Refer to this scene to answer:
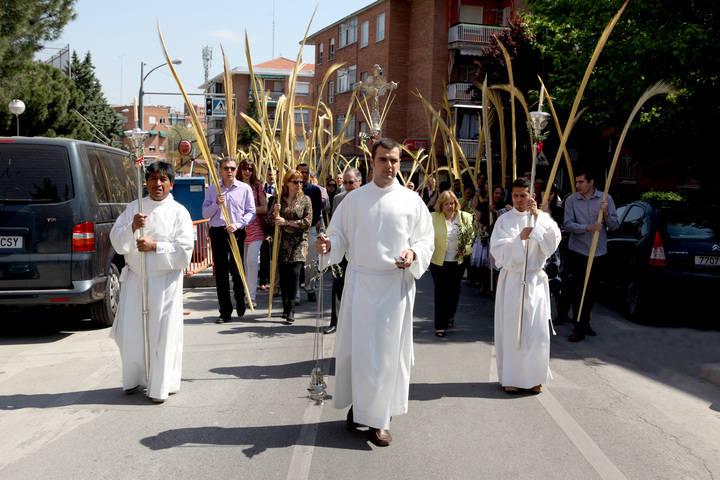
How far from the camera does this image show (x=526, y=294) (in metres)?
6.32

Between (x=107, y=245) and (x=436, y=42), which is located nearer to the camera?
(x=107, y=245)

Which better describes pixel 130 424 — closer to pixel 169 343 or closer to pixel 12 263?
pixel 169 343

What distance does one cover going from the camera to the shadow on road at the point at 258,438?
4.84 m

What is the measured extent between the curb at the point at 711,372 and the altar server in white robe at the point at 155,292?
4855 millimetres

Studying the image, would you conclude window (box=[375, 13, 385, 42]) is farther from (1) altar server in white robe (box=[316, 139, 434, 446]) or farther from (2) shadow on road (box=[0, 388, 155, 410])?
(1) altar server in white robe (box=[316, 139, 434, 446])

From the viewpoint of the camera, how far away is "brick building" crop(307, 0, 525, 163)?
3906 centimetres

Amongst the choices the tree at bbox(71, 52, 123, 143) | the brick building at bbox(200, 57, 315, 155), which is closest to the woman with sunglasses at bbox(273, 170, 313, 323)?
the tree at bbox(71, 52, 123, 143)

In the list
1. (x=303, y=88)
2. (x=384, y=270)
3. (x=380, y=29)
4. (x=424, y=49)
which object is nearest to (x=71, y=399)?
(x=384, y=270)

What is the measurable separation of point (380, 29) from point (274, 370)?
3861cm

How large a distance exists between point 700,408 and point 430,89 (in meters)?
34.8

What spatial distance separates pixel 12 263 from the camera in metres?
7.84

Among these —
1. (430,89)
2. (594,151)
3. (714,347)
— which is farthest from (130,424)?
(430,89)

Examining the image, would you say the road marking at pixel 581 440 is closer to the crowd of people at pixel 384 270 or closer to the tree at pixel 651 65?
the crowd of people at pixel 384 270

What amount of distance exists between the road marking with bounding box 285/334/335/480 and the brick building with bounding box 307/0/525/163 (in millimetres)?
31538
